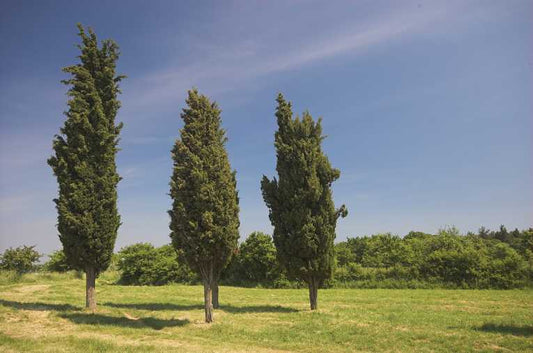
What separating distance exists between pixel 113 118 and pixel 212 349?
14.5 meters

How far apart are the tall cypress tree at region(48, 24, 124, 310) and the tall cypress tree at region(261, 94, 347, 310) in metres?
8.84

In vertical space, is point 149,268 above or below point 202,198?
below

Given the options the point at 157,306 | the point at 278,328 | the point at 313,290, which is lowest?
the point at 157,306

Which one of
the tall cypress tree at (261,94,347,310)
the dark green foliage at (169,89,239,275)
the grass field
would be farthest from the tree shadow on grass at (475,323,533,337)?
the dark green foliage at (169,89,239,275)

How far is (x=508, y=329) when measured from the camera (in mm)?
12844

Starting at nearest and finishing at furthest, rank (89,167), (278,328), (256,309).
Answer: (278,328)
(89,167)
(256,309)

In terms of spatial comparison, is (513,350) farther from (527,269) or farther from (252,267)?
(252,267)

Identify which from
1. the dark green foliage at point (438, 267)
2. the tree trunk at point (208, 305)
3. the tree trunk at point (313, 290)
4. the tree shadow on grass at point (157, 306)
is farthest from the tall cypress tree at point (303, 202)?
the dark green foliage at point (438, 267)

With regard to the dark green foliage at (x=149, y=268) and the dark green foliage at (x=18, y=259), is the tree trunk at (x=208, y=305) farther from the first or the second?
the dark green foliage at (x=18, y=259)

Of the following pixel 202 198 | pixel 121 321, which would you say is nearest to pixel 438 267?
pixel 202 198

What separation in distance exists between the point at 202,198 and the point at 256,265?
81.1 feet


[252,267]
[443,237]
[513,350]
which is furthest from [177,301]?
[443,237]

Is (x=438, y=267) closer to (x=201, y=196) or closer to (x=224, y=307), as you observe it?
(x=224, y=307)

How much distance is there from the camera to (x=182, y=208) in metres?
15.6
